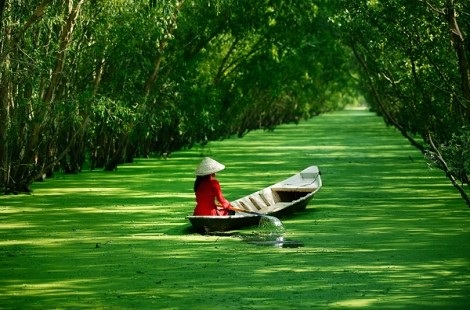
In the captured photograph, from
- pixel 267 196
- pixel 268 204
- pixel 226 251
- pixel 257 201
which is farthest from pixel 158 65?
pixel 226 251

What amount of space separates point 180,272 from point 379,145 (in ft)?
80.6

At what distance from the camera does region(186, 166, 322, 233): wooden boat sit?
37.1 feet

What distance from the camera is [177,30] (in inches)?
884

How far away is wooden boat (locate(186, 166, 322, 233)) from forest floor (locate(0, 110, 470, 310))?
174 millimetres

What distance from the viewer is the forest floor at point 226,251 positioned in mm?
7648

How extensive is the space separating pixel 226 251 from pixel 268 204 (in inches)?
151

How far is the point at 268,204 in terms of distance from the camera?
13.9m

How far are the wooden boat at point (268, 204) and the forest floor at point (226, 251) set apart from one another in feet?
0.57

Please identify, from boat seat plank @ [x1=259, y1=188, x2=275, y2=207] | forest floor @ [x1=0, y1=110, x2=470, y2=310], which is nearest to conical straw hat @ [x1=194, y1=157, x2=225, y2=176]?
forest floor @ [x1=0, y1=110, x2=470, y2=310]

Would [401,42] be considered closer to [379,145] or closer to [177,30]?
[177,30]

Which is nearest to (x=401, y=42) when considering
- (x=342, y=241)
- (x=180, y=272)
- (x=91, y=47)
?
(x=91, y=47)

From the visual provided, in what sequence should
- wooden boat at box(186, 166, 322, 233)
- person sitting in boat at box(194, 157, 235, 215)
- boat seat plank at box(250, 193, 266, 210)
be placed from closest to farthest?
wooden boat at box(186, 166, 322, 233)
person sitting in boat at box(194, 157, 235, 215)
boat seat plank at box(250, 193, 266, 210)

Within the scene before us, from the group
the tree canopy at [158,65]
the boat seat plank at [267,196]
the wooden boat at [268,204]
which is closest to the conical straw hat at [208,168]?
the wooden boat at [268,204]

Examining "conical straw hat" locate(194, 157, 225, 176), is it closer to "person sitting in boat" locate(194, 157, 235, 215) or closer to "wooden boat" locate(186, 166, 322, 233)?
"person sitting in boat" locate(194, 157, 235, 215)
